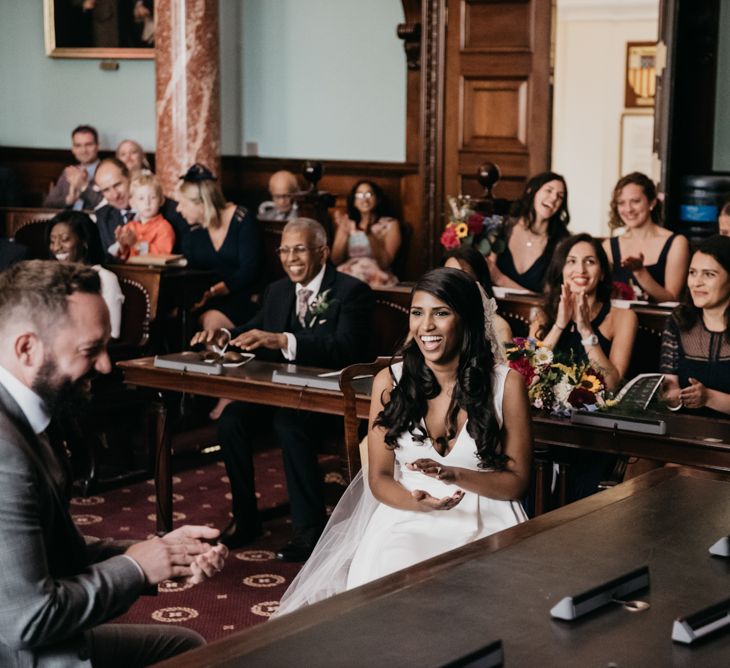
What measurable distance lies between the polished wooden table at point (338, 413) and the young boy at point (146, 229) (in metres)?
2.62

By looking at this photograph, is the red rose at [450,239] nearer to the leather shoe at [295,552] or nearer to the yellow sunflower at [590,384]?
the leather shoe at [295,552]

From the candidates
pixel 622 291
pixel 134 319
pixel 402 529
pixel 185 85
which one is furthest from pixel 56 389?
pixel 185 85

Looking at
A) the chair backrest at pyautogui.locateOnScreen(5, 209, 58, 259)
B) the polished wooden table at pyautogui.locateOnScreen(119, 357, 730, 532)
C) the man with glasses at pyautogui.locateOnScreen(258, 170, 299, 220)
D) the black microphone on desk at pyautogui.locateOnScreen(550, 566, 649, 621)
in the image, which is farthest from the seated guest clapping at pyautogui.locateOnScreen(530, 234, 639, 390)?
the chair backrest at pyautogui.locateOnScreen(5, 209, 58, 259)

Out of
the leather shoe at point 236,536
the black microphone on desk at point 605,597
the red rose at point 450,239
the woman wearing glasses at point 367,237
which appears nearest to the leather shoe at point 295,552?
the leather shoe at point 236,536

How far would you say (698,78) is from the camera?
27.9 feet

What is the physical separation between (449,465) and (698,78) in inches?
222

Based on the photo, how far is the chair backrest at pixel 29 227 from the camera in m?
8.77

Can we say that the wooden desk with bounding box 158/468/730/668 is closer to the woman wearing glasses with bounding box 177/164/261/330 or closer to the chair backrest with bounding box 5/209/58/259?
the woman wearing glasses with bounding box 177/164/261/330

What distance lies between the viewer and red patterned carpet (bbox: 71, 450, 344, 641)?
451 cm

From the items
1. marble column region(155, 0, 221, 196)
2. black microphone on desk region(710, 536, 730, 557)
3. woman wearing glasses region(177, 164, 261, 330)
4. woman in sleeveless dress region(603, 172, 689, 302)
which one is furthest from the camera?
marble column region(155, 0, 221, 196)

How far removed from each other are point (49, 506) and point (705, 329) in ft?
10.3

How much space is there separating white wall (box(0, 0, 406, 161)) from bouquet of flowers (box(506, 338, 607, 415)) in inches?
223

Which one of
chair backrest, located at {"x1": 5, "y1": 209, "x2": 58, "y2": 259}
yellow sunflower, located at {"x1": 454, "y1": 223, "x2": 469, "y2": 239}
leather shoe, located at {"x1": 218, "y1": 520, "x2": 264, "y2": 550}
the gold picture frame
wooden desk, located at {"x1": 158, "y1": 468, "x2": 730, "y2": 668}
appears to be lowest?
leather shoe, located at {"x1": 218, "y1": 520, "x2": 264, "y2": 550}

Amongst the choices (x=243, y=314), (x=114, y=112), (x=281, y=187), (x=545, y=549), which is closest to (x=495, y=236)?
(x=243, y=314)
